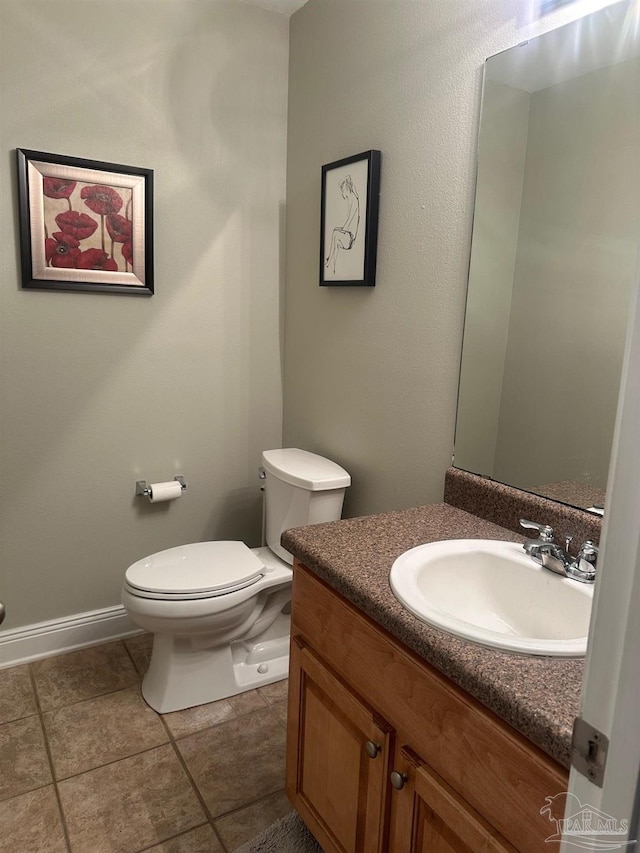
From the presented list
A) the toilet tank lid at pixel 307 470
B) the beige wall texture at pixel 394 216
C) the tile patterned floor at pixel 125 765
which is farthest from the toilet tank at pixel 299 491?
the tile patterned floor at pixel 125 765

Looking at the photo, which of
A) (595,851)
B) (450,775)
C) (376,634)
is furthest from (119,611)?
(595,851)

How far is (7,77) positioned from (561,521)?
2.17 meters

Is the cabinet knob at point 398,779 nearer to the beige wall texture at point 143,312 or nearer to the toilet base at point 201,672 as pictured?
the toilet base at point 201,672

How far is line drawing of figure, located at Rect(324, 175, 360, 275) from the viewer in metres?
2.08

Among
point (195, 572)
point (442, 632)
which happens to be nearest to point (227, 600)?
point (195, 572)

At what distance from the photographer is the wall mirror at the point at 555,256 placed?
4.32 ft

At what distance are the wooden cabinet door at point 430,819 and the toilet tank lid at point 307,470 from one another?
1.05m

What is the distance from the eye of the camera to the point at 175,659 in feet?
6.76

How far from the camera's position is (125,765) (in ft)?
5.97

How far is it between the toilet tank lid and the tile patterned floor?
78 cm

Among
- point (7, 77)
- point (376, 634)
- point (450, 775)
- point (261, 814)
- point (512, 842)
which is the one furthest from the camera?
point (7, 77)

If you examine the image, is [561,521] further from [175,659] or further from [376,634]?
[175,659]

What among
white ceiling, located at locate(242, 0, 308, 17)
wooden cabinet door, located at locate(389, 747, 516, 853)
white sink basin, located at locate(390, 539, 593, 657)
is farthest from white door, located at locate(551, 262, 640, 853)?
white ceiling, located at locate(242, 0, 308, 17)

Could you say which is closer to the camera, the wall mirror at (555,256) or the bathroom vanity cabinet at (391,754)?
the bathroom vanity cabinet at (391,754)
